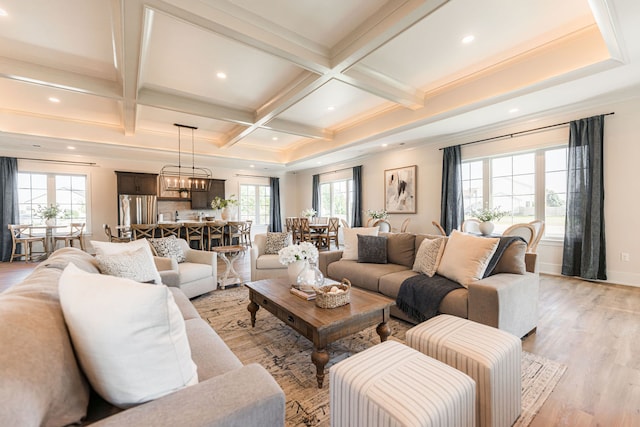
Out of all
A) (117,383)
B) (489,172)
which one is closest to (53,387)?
(117,383)

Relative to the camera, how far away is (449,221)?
559 cm

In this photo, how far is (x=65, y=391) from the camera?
81cm

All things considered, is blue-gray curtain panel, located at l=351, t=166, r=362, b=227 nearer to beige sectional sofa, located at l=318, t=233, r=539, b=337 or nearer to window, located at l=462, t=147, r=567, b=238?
window, located at l=462, t=147, r=567, b=238

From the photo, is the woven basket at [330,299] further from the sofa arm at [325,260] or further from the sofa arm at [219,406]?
the sofa arm at [325,260]

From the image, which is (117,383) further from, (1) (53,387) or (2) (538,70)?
(2) (538,70)

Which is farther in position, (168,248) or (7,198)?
(7,198)

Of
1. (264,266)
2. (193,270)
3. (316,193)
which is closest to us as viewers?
(193,270)

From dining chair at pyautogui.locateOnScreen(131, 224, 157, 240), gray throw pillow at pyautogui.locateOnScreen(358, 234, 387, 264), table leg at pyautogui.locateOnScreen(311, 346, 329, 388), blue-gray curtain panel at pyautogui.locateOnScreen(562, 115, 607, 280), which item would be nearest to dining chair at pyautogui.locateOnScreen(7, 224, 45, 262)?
dining chair at pyautogui.locateOnScreen(131, 224, 157, 240)

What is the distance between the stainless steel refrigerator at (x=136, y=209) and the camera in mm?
7211

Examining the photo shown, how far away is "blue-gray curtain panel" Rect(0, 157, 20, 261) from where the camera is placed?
5898 millimetres

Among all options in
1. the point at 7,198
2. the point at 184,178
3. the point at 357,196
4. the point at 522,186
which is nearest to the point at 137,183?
the point at 184,178

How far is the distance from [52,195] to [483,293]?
→ 9036 mm

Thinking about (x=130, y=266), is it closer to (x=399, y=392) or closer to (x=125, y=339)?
(x=125, y=339)

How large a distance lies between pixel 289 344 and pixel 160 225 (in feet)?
15.2
